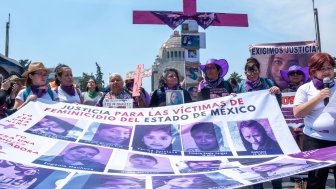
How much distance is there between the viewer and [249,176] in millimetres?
2975

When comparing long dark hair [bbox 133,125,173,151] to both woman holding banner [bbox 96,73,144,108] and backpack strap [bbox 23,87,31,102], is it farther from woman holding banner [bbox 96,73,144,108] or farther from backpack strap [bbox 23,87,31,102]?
backpack strap [bbox 23,87,31,102]

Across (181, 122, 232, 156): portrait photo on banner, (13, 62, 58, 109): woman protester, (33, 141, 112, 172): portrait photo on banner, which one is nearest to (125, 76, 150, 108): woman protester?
(13, 62, 58, 109): woman protester

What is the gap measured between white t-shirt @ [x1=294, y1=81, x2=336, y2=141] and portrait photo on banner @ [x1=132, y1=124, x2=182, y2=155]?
3.74 feet

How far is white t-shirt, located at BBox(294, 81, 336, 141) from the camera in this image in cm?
357

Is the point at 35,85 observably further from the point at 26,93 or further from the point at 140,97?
the point at 140,97

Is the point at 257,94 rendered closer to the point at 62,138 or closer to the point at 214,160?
the point at 214,160

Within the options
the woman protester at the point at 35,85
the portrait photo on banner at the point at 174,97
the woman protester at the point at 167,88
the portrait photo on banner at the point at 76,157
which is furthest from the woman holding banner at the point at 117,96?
the portrait photo on banner at the point at 76,157

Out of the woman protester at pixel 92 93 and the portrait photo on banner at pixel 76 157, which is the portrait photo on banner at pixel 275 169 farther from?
the woman protester at pixel 92 93

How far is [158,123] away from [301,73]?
2800 millimetres

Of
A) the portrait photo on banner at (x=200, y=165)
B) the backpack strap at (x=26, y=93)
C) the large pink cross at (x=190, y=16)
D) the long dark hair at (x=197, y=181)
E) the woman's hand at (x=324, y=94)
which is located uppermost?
the large pink cross at (x=190, y=16)

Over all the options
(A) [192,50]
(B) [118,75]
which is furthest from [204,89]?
(A) [192,50]

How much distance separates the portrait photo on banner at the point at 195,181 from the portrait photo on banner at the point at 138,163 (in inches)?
7.9

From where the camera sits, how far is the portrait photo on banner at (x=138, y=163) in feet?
10.9

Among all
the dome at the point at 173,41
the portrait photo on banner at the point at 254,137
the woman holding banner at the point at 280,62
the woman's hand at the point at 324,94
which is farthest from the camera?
the dome at the point at 173,41
